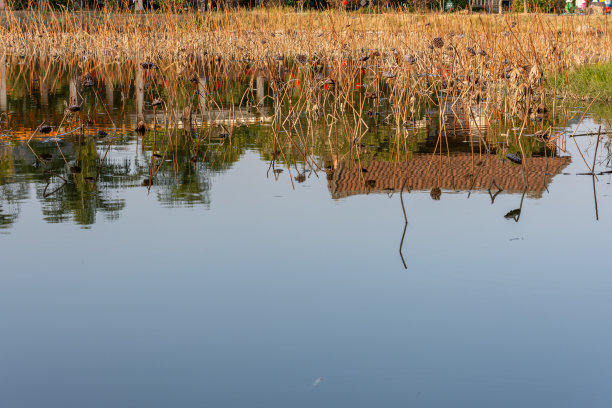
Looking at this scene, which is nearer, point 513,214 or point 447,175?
point 513,214

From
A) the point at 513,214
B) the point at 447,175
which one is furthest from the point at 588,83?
the point at 513,214

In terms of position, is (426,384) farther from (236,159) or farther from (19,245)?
(236,159)

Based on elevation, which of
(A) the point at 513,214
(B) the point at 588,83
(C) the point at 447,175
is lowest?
→ (A) the point at 513,214

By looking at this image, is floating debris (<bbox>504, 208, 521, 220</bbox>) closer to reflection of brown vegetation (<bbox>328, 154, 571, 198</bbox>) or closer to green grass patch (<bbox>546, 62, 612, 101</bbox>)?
reflection of brown vegetation (<bbox>328, 154, 571, 198</bbox>)

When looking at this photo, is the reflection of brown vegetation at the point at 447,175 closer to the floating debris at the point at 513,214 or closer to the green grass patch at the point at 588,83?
the floating debris at the point at 513,214

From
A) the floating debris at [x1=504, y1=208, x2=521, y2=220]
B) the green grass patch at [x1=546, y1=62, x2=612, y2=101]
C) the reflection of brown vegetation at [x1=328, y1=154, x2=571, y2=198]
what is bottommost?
the floating debris at [x1=504, y1=208, x2=521, y2=220]

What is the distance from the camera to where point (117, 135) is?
30.5 feet

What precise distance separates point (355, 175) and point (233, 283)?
9.99ft

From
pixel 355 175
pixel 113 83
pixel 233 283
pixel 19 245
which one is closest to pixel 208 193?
pixel 355 175

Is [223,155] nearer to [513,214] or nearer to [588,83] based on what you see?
[513,214]

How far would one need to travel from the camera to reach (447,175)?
6.93 metres

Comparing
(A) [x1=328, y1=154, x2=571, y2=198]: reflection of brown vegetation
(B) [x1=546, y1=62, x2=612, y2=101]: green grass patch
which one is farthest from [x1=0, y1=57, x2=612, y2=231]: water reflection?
(B) [x1=546, y1=62, x2=612, y2=101]: green grass patch

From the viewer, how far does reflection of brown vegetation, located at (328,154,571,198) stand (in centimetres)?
654

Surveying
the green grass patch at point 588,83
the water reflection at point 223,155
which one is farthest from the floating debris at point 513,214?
the green grass patch at point 588,83
